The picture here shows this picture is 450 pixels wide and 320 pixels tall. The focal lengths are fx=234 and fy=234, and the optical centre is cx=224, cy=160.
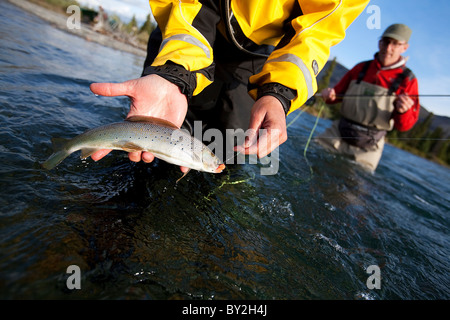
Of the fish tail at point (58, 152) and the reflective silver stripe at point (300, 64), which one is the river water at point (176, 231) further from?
the reflective silver stripe at point (300, 64)

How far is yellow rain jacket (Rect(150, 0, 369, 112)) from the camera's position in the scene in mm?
2574

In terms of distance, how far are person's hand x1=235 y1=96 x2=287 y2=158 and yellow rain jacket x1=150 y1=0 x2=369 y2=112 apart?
391 millimetres

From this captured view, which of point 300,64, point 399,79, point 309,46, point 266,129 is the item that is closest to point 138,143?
point 266,129

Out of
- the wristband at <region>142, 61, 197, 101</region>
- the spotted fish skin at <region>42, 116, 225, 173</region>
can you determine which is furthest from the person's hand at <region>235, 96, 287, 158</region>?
the wristband at <region>142, 61, 197, 101</region>

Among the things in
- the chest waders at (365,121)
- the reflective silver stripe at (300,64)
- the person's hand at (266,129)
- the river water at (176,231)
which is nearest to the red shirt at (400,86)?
the chest waders at (365,121)

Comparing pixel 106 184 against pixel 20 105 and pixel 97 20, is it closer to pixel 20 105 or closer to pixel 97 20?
pixel 20 105

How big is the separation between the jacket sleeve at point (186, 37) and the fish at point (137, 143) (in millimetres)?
742

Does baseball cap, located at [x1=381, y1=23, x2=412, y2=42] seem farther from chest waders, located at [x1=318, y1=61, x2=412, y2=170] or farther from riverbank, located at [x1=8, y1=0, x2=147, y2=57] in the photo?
riverbank, located at [x1=8, y1=0, x2=147, y2=57]

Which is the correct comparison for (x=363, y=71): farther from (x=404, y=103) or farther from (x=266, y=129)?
(x=266, y=129)

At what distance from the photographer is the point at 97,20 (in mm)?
26297

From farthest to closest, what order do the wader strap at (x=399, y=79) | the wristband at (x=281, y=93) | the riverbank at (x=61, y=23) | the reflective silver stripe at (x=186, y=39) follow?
the riverbank at (x=61, y=23) < the wader strap at (x=399, y=79) < the reflective silver stripe at (x=186, y=39) < the wristband at (x=281, y=93)

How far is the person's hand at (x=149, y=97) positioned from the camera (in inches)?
93.0
